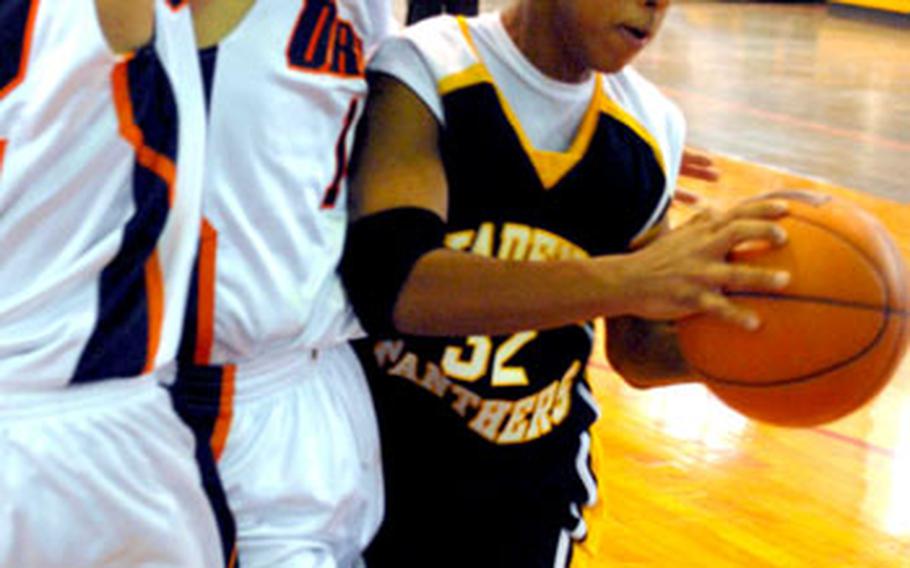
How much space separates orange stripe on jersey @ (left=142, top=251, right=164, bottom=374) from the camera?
1.46m

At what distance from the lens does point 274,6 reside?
156cm

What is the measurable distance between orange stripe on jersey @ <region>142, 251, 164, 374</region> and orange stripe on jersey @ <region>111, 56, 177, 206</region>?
3.1 inches

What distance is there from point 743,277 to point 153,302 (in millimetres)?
652

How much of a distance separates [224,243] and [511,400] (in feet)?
2.10

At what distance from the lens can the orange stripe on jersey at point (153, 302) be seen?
1456mm

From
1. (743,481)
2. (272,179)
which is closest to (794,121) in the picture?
(743,481)

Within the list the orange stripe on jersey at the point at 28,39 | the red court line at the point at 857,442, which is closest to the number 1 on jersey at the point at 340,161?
the orange stripe on jersey at the point at 28,39

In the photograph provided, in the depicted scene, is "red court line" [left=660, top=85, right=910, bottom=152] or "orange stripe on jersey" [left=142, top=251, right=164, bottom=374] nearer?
"orange stripe on jersey" [left=142, top=251, right=164, bottom=374]

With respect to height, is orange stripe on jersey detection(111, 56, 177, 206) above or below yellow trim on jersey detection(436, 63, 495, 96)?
above

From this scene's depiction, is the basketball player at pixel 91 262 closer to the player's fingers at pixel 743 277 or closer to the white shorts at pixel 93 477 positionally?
the white shorts at pixel 93 477

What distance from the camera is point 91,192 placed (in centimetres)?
140

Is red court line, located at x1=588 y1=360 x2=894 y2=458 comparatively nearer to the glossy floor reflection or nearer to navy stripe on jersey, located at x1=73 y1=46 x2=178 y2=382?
the glossy floor reflection

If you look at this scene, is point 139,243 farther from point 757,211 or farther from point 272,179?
point 757,211

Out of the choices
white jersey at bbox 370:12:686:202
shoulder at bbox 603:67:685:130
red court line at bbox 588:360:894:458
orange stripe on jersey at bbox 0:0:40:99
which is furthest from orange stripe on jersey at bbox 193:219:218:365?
red court line at bbox 588:360:894:458
